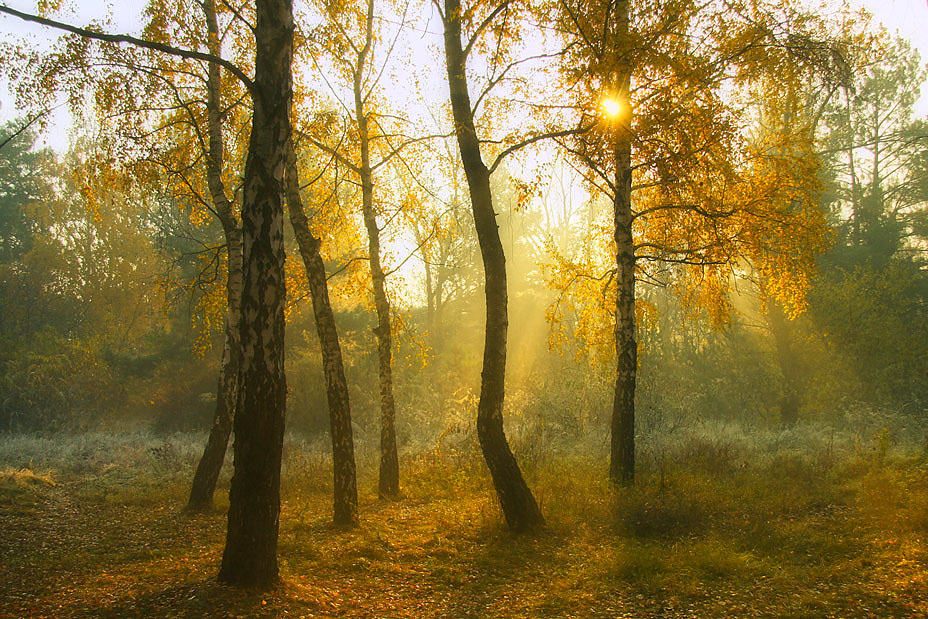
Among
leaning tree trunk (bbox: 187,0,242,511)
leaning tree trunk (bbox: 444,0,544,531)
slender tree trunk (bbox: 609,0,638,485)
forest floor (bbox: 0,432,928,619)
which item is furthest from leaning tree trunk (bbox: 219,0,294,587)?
slender tree trunk (bbox: 609,0,638,485)

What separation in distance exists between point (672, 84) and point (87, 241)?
29.0 meters

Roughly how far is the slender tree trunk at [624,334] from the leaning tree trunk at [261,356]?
5.75 m

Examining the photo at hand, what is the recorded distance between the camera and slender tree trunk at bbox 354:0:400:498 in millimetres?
9898

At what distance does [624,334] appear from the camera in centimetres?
923

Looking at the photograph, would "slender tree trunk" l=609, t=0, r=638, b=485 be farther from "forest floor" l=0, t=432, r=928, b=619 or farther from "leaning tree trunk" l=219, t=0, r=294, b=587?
"leaning tree trunk" l=219, t=0, r=294, b=587

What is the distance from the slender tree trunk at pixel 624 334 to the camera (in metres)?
8.97

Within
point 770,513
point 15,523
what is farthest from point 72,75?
point 770,513

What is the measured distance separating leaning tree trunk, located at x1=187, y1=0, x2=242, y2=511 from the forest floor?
0.56 m

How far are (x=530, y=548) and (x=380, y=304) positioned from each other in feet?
17.5

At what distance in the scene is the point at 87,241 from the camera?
1086 inches

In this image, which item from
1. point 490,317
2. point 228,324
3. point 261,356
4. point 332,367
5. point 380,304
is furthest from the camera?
point 380,304

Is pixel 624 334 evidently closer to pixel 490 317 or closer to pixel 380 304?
pixel 490 317

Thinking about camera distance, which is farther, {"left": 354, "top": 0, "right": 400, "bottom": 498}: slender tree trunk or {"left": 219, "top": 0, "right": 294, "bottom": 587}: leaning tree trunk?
{"left": 354, "top": 0, "right": 400, "bottom": 498}: slender tree trunk

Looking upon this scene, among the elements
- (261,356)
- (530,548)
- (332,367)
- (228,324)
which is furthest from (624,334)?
(228,324)
